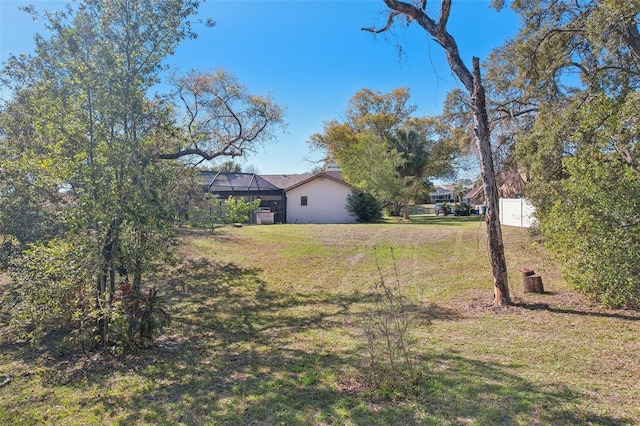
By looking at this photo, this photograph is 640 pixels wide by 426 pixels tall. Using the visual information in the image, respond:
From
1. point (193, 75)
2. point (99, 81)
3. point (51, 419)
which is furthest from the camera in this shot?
point (193, 75)

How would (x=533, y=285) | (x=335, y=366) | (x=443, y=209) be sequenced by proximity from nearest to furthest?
(x=335, y=366), (x=533, y=285), (x=443, y=209)

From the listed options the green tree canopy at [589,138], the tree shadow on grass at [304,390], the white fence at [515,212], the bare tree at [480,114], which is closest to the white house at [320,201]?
the white fence at [515,212]

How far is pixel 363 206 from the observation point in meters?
26.7

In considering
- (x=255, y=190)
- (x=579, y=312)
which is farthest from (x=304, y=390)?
(x=255, y=190)

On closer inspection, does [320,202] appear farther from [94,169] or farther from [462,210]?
[94,169]

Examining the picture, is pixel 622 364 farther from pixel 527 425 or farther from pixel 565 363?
pixel 527 425

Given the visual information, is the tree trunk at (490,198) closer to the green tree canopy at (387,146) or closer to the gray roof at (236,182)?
the green tree canopy at (387,146)

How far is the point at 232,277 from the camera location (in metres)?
10.2

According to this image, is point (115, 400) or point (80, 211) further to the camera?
point (80, 211)

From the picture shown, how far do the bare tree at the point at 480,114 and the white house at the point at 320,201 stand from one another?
67.6 feet

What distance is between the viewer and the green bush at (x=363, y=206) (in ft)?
87.7

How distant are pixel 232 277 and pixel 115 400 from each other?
6.70m

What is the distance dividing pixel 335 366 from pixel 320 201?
23.8 meters

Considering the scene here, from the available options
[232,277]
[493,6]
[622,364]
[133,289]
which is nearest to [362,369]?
[622,364]
